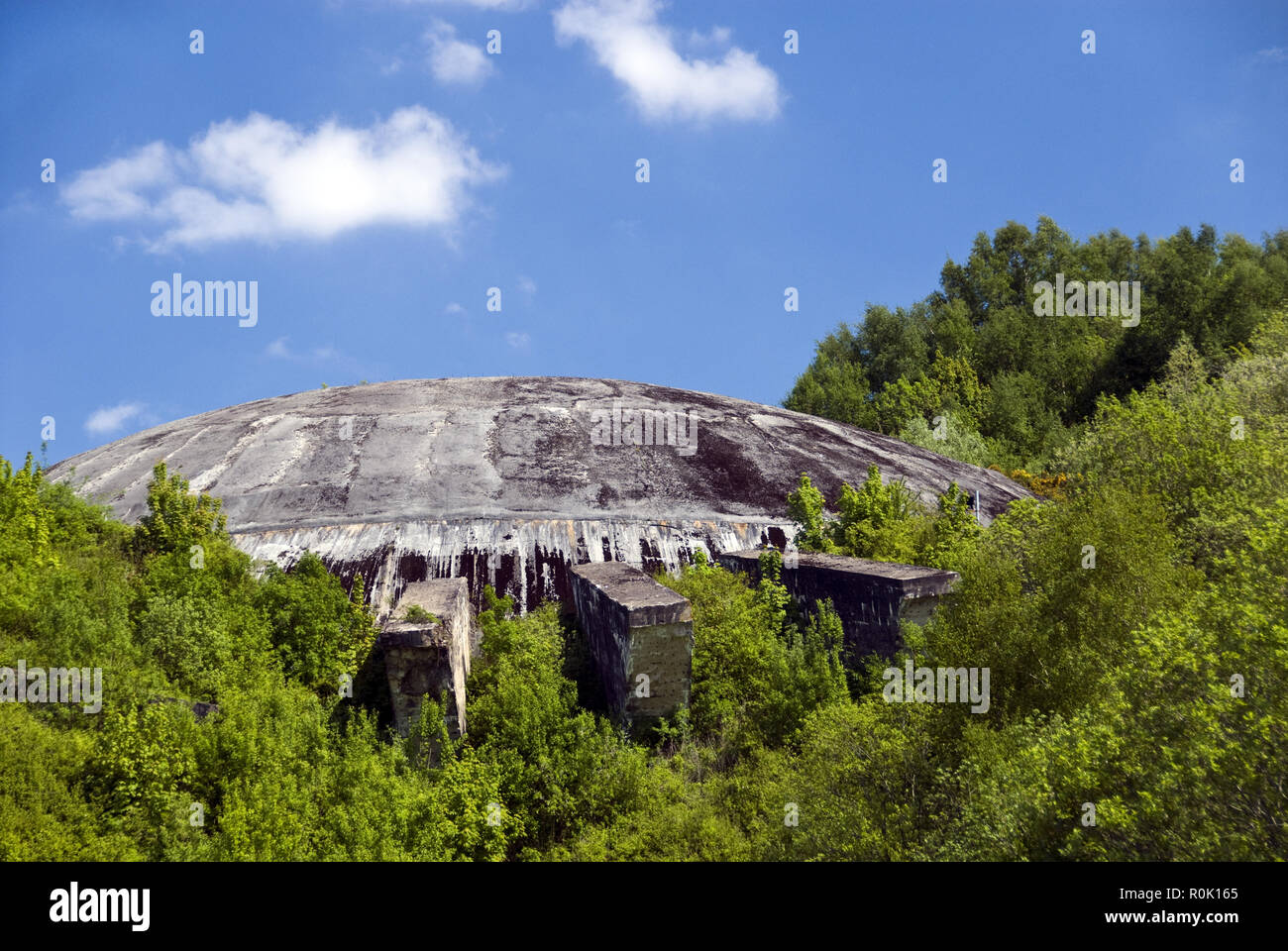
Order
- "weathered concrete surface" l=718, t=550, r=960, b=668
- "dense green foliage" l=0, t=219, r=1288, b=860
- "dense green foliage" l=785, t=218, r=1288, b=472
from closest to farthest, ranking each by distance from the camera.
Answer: "dense green foliage" l=0, t=219, r=1288, b=860, "weathered concrete surface" l=718, t=550, r=960, b=668, "dense green foliage" l=785, t=218, r=1288, b=472

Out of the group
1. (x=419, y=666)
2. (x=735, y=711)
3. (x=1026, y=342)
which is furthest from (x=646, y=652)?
(x=1026, y=342)

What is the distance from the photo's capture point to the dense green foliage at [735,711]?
8188mm

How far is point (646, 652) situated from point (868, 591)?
13.2 feet

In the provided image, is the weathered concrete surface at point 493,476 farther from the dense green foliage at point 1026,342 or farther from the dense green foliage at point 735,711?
the dense green foliage at point 1026,342

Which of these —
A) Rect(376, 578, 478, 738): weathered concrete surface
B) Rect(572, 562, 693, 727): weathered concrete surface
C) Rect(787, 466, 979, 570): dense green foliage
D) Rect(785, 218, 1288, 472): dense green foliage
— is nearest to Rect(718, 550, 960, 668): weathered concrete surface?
Rect(787, 466, 979, 570): dense green foliage

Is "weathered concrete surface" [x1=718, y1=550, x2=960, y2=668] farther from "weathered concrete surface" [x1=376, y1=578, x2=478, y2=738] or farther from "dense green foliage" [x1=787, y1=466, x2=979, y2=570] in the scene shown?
"weathered concrete surface" [x1=376, y1=578, x2=478, y2=738]

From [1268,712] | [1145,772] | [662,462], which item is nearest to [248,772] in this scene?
[1145,772]

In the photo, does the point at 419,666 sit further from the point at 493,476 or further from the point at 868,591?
the point at 493,476

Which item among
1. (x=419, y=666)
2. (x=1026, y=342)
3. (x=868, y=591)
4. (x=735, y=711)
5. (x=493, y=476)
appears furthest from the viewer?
(x=1026, y=342)

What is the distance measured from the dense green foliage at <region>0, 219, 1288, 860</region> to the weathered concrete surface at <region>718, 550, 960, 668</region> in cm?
37

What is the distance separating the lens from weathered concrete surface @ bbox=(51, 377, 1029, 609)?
19281 mm

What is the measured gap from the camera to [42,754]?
972 cm

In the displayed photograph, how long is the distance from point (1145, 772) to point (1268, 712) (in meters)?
1.11

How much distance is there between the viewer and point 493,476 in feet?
72.0
